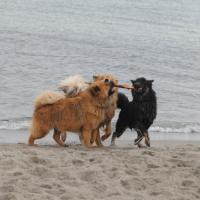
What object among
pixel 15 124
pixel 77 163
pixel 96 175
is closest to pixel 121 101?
pixel 77 163

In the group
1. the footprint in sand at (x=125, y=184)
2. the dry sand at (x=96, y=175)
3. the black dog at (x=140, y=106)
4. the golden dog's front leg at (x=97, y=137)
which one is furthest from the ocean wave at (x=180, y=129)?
the footprint in sand at (x=125, y=184)

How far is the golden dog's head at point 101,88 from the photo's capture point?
7.66 metres

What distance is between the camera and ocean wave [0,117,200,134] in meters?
10.5

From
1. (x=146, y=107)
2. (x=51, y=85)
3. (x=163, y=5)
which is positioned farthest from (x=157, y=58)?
(x=163, y=5)

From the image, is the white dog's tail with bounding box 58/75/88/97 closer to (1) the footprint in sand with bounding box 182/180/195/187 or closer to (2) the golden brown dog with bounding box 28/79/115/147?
(2) the golden brown dog with bounding box 28/79/115/147

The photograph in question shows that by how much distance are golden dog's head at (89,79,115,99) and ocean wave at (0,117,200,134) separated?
316 centimetres

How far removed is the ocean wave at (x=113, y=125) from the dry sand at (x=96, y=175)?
311 centimetres

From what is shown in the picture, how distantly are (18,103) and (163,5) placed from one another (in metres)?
37.5

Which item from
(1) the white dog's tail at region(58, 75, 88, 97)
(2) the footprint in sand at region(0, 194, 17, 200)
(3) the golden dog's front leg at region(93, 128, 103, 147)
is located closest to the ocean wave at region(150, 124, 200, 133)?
(3) the golden dog's front leg at region(93, 128, 103, 147)

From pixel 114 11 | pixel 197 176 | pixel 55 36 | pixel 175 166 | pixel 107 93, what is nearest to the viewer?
pixel 197 176

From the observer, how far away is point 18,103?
1231 centimetres

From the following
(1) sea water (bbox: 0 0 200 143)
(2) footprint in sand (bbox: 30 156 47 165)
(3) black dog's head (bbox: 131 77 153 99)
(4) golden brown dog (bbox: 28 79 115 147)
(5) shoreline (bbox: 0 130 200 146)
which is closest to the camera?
(2) footprint in sand (bbox: 30 156 47 165)

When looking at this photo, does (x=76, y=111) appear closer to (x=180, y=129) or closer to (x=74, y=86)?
(x=74, y=86)

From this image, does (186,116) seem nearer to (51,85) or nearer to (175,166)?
(51,85)
